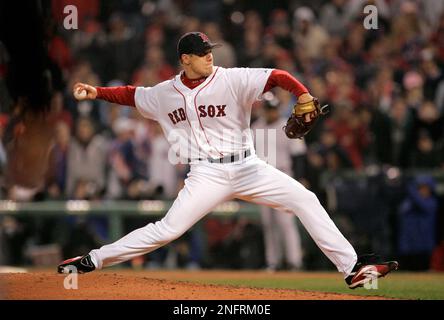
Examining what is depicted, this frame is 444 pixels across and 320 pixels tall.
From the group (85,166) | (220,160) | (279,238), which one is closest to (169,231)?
(220,160)

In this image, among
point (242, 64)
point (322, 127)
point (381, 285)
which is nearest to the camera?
point (381, 285)

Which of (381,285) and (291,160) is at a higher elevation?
(291,160)

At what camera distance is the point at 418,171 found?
38.4 ft

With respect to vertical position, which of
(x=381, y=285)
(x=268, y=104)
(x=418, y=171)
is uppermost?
(x=268, y=104)

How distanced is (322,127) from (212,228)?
6.50 ft

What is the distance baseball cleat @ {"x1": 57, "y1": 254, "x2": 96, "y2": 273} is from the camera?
272 inches

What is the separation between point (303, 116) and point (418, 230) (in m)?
5.03

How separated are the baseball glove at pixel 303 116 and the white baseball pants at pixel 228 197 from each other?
338mm

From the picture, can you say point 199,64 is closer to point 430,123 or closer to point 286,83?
point 286,83

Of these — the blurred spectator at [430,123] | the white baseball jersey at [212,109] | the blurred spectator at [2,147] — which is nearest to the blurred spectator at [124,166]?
the blurred spectator at [2,147]

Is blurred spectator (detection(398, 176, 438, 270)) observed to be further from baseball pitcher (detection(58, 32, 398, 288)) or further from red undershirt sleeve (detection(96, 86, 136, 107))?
red undershirt sleeve (detection(96, 86, 136, 107))
